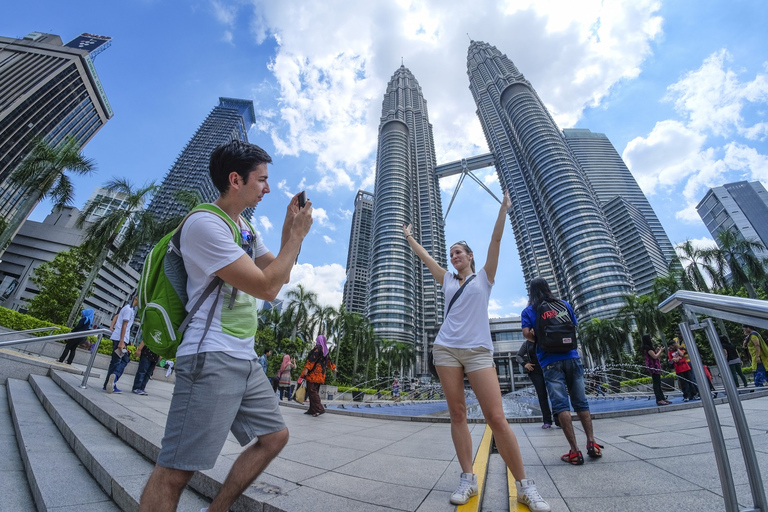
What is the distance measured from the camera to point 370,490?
216 centimetres

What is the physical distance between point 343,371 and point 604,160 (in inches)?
5873

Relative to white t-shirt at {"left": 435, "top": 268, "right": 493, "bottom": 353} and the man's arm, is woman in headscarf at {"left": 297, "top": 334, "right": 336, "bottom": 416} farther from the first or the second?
the man's arm

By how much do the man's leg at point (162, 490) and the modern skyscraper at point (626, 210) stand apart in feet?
376

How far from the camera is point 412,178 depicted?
12138cm

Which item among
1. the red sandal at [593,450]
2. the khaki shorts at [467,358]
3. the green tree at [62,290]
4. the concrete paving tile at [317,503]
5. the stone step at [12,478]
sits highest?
the green tree at [62,290]

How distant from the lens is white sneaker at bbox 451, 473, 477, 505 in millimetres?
1896

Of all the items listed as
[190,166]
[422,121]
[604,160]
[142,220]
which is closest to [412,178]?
[422,121]

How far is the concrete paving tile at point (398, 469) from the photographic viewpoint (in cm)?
244

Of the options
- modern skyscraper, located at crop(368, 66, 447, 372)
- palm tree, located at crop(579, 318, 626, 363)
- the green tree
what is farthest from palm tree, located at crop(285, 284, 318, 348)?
modern skyscraper, located at crop(368, 66, 447, 372)

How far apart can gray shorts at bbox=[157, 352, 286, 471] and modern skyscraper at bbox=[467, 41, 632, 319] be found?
80.6 meters

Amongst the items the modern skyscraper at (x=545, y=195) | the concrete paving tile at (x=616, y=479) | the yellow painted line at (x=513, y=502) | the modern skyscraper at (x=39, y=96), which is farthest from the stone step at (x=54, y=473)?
the modern skyscraper at (x=545, y=195)

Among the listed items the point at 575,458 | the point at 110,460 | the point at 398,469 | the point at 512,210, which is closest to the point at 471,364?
the point at 398,469

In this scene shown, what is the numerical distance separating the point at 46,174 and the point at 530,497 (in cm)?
2361

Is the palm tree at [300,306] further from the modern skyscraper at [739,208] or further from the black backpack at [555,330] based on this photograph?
the modern skyscraper at [739,208]
